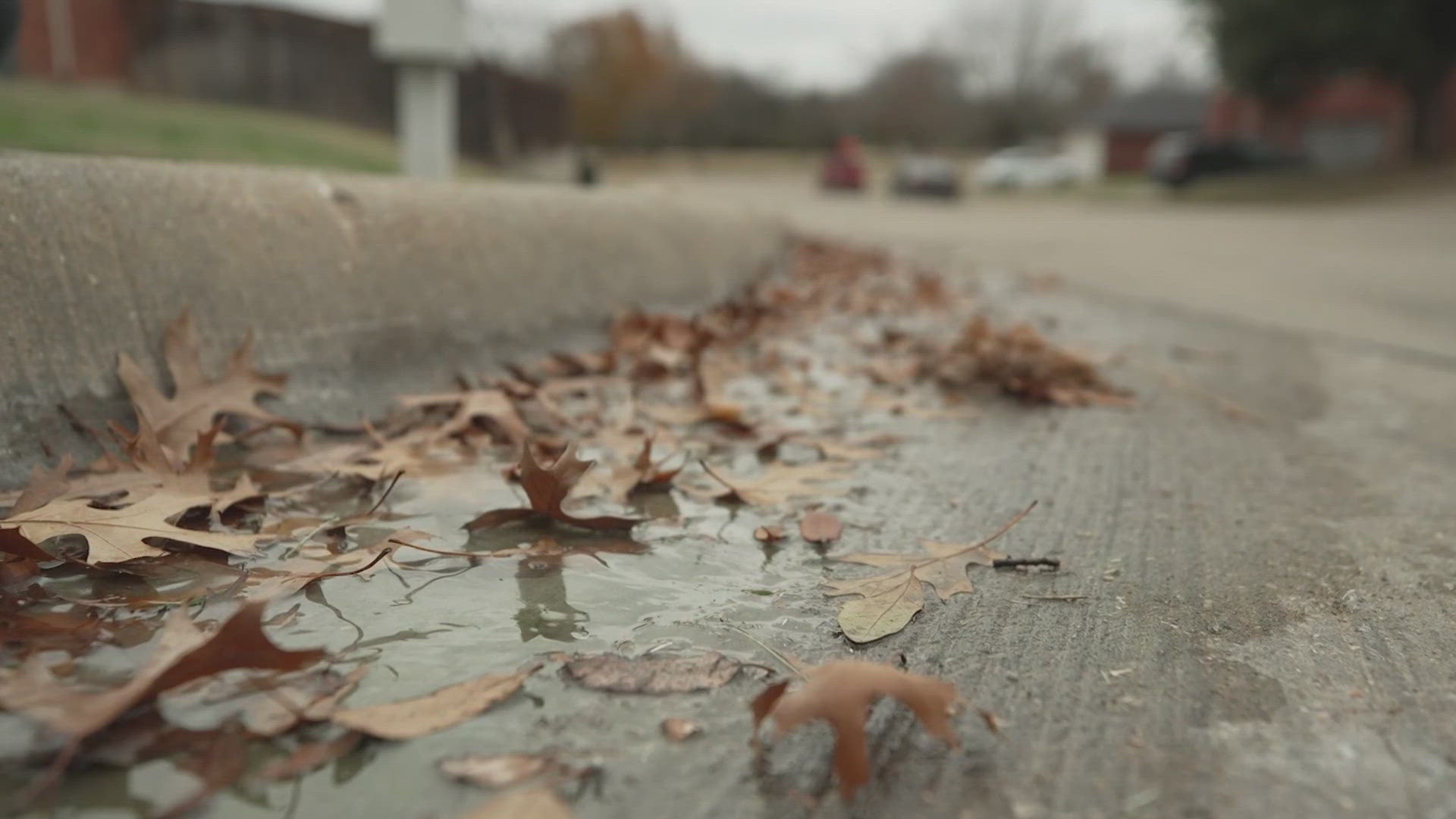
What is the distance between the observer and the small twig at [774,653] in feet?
3.92

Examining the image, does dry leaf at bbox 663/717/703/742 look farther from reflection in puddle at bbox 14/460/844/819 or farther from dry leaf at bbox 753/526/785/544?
dry leaf at bbox 753/526/785/544

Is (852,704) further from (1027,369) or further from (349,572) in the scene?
(1027,369)

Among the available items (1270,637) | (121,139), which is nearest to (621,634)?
(1270,637)

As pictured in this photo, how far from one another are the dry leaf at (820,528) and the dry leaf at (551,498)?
0.27 m

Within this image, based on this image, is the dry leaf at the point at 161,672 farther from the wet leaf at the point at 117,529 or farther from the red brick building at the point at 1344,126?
the red brick building at the point at 1344,126

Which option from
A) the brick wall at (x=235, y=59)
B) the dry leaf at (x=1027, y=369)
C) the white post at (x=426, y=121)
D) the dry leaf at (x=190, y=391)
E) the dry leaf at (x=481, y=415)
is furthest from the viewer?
the brick wall at (x=235, y=59)

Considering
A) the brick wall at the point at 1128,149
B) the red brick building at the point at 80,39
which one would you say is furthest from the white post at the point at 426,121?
the brick wall at the point at 1128,149

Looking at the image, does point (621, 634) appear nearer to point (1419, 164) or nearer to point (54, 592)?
point (54, 592)

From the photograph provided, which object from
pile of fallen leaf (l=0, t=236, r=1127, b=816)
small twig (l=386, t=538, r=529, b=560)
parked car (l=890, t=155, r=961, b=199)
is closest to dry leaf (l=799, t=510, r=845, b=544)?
pile of fallen leaf (l=0, t=236, r=1127, b=816)

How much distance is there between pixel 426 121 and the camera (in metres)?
5.48

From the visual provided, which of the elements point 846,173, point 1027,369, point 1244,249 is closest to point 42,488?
point 1027,369

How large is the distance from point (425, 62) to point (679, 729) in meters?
5.03

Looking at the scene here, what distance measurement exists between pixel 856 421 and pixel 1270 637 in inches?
50.2

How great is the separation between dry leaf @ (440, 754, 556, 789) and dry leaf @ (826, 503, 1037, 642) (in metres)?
0.45
